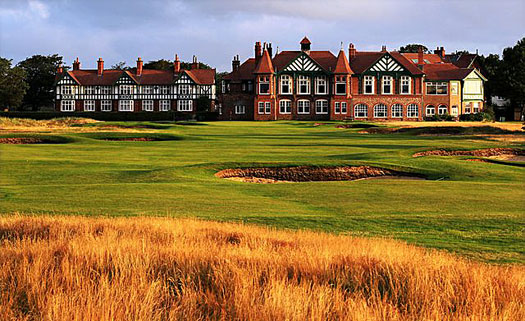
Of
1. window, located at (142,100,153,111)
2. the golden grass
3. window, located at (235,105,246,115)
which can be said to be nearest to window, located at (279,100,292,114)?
window, located at (235,105,246,115)

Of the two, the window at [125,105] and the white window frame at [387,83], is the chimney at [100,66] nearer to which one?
the window at [125,105]

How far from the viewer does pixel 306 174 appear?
20.8m

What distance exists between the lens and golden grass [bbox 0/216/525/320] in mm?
5449

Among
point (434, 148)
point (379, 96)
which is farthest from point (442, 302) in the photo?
point (379, 96)

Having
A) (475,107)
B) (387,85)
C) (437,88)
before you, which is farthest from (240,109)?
(475,107)

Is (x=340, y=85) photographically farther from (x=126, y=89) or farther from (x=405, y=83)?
(x=126, y=89)

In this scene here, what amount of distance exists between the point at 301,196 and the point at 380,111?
74.8 m

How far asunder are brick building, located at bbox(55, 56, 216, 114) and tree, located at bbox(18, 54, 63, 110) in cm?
1643

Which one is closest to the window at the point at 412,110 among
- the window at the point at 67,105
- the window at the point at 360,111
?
the window at the point at 360,111

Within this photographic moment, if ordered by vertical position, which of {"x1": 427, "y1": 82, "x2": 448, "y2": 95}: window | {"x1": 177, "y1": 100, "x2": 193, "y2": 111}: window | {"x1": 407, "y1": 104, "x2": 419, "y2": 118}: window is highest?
{"x1": 427, "y1": 82, "x2": 448, "y2": 95}: window

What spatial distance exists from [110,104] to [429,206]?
328 ft

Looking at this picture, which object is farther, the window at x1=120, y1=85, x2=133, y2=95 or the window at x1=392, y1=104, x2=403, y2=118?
the window at x1=120, y1=85, x2=133, y2=95

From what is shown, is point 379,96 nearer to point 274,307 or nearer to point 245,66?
point 245,66

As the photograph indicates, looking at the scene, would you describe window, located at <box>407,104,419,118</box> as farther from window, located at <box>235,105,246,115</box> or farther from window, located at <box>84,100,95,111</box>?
window, located at <box>84,100,95,111</box>
